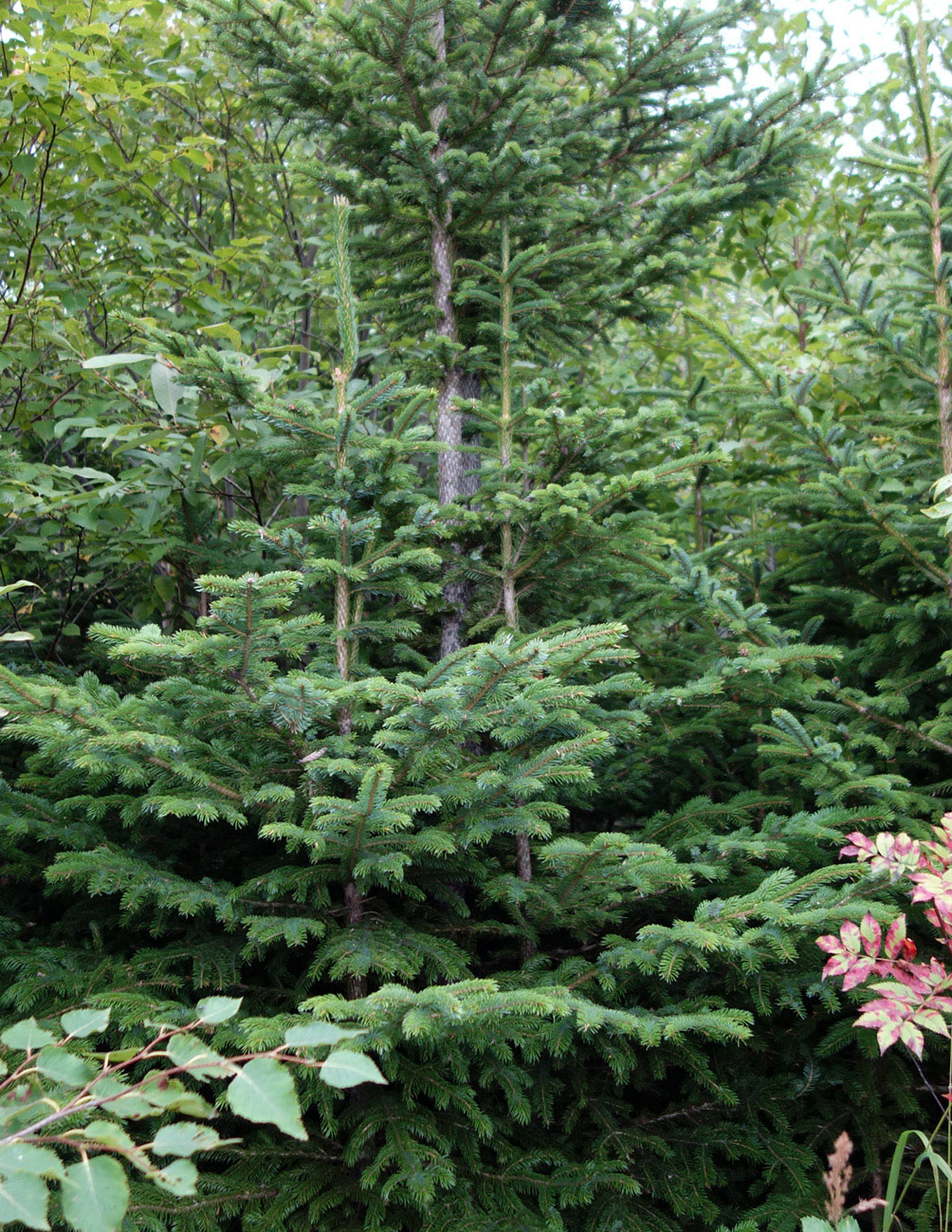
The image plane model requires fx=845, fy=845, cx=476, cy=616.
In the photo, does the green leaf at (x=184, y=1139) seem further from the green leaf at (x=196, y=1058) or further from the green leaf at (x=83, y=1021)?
the green leaf at (x=83, y=1021)

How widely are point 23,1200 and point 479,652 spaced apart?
3.58 ft

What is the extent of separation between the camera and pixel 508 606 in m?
2.64

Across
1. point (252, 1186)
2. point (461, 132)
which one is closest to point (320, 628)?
point (252, 1186)

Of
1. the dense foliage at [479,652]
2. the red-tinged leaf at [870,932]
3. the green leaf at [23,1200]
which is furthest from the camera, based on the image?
the dense foliage at [479,652]

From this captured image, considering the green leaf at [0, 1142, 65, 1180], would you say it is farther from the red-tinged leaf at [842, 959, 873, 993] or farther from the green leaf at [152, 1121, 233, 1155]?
the red-tinged leaf at [842, 959, 873, 993]

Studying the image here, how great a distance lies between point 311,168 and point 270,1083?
270cm

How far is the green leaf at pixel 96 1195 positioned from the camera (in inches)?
36.5

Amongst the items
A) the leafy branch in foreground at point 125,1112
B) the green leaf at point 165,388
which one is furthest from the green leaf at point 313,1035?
the green leaf at point 165,388

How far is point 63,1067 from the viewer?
3.41 feet

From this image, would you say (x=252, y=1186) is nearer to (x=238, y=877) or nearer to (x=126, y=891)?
(x=126, y=891)

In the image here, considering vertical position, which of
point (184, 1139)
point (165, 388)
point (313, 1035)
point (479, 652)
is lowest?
point (184, 1139)

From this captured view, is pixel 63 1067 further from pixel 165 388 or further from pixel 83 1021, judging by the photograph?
pixel 165 388

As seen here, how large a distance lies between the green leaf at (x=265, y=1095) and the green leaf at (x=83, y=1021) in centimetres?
22

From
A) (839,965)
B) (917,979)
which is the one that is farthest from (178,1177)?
(917,979)
